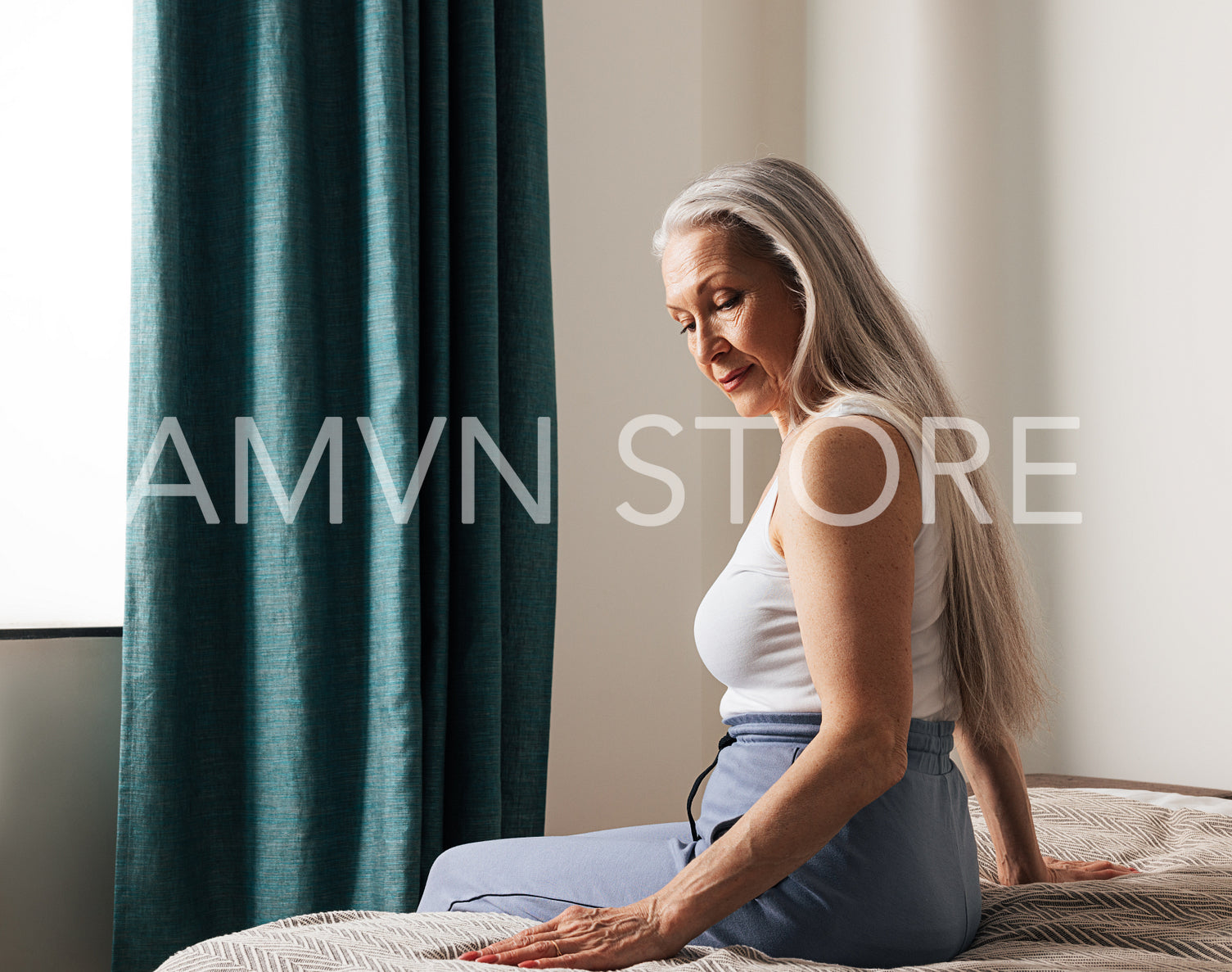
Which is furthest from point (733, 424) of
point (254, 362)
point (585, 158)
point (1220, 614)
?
point (254, 362)

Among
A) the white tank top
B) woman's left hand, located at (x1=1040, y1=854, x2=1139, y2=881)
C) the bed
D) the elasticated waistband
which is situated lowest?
woman's left hand, located at (x1=1040, y1=854, x2=1139, y2=881)

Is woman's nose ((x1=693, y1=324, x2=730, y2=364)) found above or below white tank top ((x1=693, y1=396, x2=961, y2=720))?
above

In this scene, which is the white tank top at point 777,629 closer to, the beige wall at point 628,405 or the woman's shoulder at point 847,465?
the woman's shoulder at point 847,465

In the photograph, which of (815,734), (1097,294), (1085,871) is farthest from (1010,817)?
(1097,294)

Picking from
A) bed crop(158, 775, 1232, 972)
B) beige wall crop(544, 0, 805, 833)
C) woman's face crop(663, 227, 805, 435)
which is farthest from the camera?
beige wall crop(544, 0, 805, 833)

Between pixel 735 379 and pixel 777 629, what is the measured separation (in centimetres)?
32

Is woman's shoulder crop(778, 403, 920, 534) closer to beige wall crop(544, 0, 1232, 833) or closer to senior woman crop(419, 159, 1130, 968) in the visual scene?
senior woman crop(419, 159, 1130, 968)

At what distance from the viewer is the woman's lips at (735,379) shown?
3.93 feet

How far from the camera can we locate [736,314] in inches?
45.0

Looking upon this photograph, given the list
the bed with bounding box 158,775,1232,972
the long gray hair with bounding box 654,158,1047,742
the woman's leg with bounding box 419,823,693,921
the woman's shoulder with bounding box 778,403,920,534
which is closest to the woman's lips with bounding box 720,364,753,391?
the long gray hair with bounding box 654,158,1047,742

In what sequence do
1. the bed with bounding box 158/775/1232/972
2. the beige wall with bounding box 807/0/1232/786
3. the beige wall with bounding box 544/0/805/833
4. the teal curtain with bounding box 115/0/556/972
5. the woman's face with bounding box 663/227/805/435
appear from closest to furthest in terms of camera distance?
the bed with bounding box 158/775/1232/972 < the woman's face with bounding box 663/227/805/435 < the teal curtain with bounding box 115/0/556/972 < the beige wall with bounding box 807/0/1232/786 < the beige wall with bounding box 544/0/805/833

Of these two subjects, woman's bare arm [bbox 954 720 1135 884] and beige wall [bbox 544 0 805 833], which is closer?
woman's bare arm [bbox 954 720 1135 884]

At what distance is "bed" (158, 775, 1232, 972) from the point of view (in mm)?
852

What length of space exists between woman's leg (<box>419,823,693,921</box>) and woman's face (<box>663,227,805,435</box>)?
1.48ft
